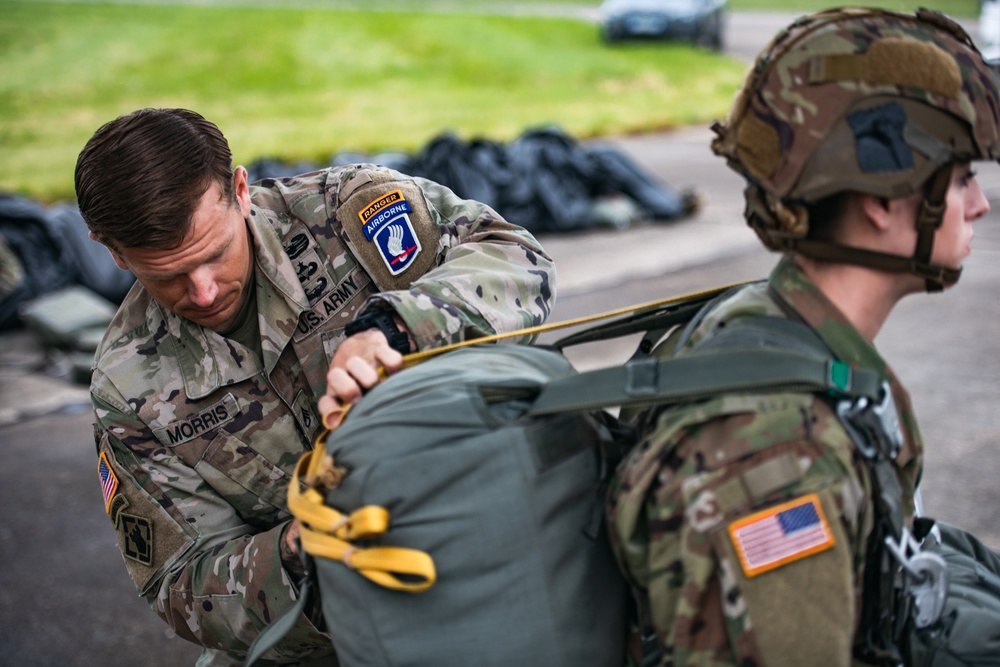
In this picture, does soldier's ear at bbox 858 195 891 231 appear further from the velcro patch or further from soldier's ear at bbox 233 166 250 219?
soldier's ear at bbox 233 166 250 219

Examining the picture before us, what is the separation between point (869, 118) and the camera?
144 cm

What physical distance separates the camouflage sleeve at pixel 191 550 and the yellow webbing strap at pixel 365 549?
1.48 feet

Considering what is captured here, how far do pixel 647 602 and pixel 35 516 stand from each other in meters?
3.68

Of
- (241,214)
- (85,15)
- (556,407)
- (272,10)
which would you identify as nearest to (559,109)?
(272,10)

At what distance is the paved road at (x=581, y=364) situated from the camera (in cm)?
362

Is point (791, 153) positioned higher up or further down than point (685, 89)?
higher up

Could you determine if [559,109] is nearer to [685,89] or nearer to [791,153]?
[685,89]

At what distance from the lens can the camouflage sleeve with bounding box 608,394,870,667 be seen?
A: 1.32 meters

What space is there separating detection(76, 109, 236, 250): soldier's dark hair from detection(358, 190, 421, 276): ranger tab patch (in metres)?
0.38

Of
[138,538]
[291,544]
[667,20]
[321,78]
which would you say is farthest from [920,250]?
[667,20]

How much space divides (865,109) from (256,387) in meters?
1.46

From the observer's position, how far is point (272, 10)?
2069 cm

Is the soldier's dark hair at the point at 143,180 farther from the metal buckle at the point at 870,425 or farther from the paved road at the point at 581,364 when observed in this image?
the paved road at the point at 581,364

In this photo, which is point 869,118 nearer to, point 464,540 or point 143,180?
point 464,540
